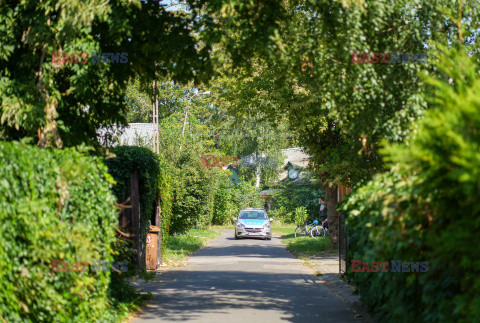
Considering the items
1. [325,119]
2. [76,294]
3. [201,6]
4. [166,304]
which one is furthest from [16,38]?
[325,119]

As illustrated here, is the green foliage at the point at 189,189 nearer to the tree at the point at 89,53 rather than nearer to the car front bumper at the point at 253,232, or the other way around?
the car front bumper at the point at 253,232

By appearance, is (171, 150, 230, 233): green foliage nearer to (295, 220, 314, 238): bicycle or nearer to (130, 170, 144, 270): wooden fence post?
(295, 220, 314, 238): bicycle

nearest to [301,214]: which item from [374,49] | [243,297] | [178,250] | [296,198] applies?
[296,198]

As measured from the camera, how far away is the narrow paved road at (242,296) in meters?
9.77

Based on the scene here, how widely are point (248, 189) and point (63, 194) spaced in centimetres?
5412

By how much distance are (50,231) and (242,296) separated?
5.96m

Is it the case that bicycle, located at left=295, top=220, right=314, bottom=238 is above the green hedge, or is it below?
below

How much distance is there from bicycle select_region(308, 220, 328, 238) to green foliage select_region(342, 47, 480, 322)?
89.0 ft

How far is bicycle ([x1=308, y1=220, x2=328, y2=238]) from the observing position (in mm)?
34188

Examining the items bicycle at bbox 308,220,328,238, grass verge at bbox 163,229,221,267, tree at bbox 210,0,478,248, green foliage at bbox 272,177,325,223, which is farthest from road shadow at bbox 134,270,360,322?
green foliage at bbox 272,177,325,223

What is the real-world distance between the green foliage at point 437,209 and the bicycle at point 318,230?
27125mm

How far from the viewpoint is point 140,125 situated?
5322cm

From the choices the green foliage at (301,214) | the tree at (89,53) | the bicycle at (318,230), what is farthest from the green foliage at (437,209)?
the green foliage at (301,214)

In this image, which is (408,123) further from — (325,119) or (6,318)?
(325,119)
